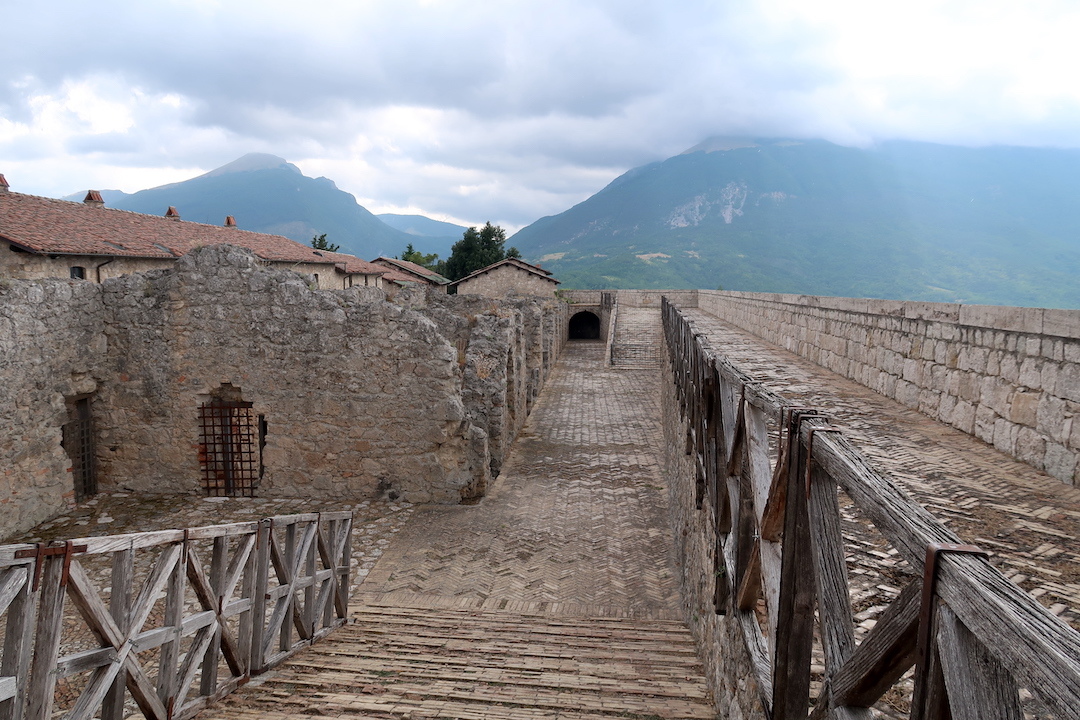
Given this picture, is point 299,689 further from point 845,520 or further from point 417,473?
point 417,473

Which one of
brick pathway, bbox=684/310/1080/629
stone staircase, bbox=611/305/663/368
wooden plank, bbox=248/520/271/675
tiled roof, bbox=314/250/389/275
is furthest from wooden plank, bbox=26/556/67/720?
tiled roof, bbox=314/250/389/275

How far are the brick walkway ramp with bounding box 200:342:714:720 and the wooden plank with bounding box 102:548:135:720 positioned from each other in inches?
35.6

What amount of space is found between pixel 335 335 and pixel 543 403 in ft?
35.1

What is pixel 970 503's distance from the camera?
4.20 metres

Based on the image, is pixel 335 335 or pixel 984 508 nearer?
pixel 984 508

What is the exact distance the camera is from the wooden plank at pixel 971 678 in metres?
1.18

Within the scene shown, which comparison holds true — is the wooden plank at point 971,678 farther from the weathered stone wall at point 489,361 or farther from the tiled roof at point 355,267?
the tiled roof at point 355,267

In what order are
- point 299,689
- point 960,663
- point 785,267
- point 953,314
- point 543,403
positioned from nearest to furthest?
point 960,663 < point 299,689 < point 953,314 < point 543,403 < point 785,267

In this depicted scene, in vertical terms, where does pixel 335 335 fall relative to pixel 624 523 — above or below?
above

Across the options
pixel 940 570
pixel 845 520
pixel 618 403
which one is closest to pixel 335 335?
pixel 845 520

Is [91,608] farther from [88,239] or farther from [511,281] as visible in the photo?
[511,281]

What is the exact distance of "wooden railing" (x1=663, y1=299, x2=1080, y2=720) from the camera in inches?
44.4

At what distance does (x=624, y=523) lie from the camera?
34.2 ft

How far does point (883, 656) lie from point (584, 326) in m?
47.8
